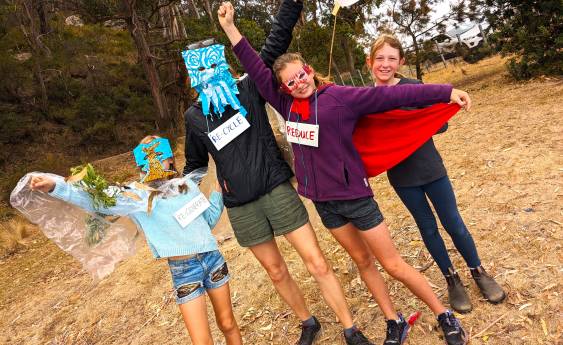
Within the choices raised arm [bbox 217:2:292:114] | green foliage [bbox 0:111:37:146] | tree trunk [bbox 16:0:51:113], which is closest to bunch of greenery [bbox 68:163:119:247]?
raised arm [bbox 217:2:292:114]

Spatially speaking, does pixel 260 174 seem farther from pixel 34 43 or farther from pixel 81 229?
pixel 34 43

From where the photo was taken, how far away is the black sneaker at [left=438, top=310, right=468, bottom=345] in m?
2.28

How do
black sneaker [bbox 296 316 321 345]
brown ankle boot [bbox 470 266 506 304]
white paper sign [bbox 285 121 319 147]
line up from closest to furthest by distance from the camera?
white paper sign [bbox 285 121 319 147], brown ankle boot [bbox 470 266 506 304], black sneaker [bbox 296 316 321 345]

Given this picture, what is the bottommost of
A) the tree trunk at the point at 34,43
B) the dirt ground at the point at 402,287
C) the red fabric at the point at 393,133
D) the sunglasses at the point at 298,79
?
the dirt ground at the point at 402,287

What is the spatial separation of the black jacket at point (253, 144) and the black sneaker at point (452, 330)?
115 centimetres

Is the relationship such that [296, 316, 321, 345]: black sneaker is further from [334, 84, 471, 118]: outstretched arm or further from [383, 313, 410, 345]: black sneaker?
[334, 84, 471, 118]: outstretched arm

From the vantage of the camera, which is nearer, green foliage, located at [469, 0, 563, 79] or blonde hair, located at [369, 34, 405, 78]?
blonde hair, located at [369, 34, 405, 78]

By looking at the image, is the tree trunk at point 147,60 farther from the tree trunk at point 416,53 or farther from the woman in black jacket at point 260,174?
the woman in black jacket at point 260,174

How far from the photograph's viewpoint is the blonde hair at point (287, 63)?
214 cm

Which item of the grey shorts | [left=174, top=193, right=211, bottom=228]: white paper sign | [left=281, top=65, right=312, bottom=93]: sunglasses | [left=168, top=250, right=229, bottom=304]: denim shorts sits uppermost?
[left=281, top=65, right=312, bottom=93]: sunglasses

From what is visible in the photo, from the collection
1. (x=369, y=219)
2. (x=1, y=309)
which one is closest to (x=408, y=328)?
(x=369, y=219)

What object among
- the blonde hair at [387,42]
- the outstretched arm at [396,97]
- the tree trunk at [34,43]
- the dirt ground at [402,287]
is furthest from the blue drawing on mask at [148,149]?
the tree trunk at [34,43]

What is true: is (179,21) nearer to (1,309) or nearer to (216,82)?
(1,309)

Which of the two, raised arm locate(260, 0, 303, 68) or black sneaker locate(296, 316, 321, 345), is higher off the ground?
raised arm locate(260, 0, 303, 68)
